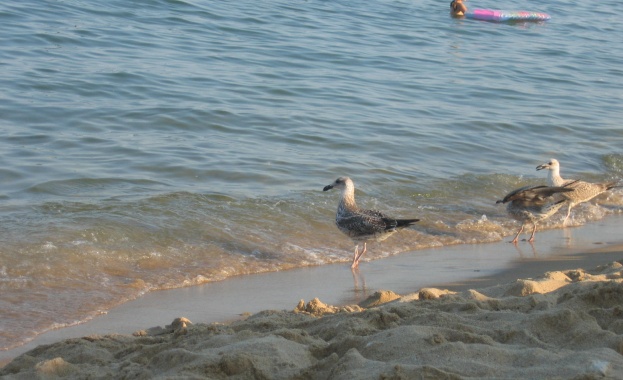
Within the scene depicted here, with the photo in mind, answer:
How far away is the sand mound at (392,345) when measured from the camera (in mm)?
4062

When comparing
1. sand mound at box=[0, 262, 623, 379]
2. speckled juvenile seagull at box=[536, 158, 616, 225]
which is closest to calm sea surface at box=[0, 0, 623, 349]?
speckled juvenile seagull at box=[536, 158, 616, 225]

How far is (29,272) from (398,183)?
17.2 ft

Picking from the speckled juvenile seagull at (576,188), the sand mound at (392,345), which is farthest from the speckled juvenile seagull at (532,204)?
the sand mound at (392,345)

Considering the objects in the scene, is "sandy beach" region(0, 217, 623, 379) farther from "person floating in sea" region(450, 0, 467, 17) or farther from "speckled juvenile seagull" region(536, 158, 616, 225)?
"person floating in sea" region(450, 0, 467, 17)

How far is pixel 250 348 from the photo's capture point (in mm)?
4488

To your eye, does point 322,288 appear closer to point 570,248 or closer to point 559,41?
point 570,248

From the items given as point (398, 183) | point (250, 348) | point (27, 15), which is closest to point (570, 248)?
point (398, 183)

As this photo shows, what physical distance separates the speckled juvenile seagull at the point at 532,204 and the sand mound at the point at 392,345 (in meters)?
4.00

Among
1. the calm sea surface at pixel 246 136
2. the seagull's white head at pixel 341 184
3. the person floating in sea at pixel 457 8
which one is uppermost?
the person floating in sea at pixel 457 8

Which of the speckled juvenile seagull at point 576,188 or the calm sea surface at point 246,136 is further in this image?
the speckled juvenile seagull at point 576,188

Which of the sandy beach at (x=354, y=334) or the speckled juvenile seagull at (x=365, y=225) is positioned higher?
the sandy beach at (x=354, y=334)

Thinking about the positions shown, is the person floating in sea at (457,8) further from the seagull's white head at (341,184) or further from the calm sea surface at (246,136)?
the seagull's white head at (341,184)

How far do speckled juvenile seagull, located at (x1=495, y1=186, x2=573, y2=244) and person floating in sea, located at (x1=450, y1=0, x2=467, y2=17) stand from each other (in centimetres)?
1595

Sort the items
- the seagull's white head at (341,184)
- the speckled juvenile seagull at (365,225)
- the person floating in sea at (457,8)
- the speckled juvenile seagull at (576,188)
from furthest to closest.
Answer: the person floating in sea at (457,8)
the speckled juvenile seagull at (576,188)
the seagull's white head at (341,184)
the speckled juvenile seagull at (365,225)
